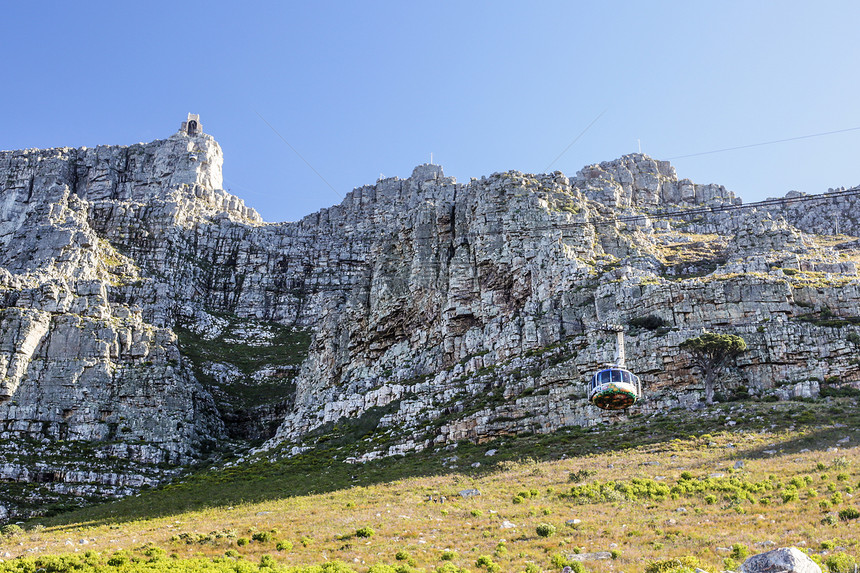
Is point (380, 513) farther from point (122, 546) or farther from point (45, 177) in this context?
point (45, 177)

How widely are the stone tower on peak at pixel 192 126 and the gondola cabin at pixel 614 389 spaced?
130 m

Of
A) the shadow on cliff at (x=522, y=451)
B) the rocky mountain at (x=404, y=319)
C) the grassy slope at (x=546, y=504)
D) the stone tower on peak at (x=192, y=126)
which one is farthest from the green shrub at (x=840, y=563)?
the stone tower on peak at (x=192, y=126)

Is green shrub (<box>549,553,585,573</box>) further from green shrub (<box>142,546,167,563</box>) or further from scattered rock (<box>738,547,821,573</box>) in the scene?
green shrub (<box>142,546,167,563</box>)

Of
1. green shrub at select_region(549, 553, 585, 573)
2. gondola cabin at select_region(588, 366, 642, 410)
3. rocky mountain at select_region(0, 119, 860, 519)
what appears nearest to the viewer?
green shrub at select_region(549, 553, 585, 573)

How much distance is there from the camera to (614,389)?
143ft

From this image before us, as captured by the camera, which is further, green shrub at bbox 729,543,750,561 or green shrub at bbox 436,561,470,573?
green shrub at bbox 436,561,470,573

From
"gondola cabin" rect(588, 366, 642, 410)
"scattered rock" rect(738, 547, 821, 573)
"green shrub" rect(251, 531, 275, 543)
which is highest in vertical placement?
"gondola cabin" rect(588, 366, 642, 410)

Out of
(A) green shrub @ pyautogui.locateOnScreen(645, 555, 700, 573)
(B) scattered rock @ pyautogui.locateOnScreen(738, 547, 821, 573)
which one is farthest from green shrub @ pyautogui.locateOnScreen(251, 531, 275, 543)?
(B) scattered rock @ pyautogui.locateOnScreen(738, 547, 821, 573)

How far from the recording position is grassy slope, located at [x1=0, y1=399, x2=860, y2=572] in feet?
99.0

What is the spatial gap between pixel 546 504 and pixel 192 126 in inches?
5469

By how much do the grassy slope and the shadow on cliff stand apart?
174 millimetres

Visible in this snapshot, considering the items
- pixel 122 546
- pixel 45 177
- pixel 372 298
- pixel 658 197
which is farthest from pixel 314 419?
pixel 45 177

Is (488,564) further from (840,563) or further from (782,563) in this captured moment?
(840,563)

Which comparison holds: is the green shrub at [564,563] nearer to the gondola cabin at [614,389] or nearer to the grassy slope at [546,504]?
the grassy slope at [546,504]
